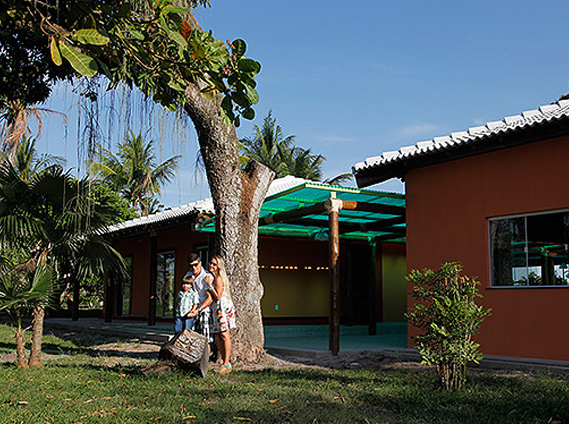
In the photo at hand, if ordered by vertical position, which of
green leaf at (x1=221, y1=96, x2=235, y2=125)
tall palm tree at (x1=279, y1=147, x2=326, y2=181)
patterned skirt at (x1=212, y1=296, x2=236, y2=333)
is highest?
tall palm tree at (x1=279, y1=147, x2=326, y2=181)

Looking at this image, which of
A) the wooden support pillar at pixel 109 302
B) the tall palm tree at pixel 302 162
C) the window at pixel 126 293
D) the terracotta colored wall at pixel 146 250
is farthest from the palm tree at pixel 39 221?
the tall palm tree at pixel 302 162

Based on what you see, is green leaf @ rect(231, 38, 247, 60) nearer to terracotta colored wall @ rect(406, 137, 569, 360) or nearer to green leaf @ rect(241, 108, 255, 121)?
green leaf @ rect(241, 108, 255, 121)

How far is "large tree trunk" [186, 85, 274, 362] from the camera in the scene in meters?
8.30

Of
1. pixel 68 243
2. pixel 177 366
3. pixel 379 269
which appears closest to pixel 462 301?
pixel 177 366

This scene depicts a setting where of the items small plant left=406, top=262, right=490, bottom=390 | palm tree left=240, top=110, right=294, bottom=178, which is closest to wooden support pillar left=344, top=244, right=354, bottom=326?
small plant left=406, top=262, right=490, bottom=390

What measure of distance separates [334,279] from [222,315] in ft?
9.14

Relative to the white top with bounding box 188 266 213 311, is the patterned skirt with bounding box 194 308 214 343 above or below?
below

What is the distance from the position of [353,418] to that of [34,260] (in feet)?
18.4

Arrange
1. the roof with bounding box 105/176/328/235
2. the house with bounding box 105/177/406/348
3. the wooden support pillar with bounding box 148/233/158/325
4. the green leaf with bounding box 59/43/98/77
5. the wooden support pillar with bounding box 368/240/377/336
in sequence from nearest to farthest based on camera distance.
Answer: the green leaf with bounding box 59/43/98/77, the roof with bounding box 105/176/328/235, the house with bounding box 105/177/406/348, the wooden support pillar with bounding box 368/240/377/336, the wooden support pillar with bounding box 148/233/158/325

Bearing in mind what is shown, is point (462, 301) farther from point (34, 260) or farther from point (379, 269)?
point (379, 269)

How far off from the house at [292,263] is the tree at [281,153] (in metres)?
16.4

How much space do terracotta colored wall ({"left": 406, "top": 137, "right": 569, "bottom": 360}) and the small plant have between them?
265 cm

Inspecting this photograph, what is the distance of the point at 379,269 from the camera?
56.1 feet

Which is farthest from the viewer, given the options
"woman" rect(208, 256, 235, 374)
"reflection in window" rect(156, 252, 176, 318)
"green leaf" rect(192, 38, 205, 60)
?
"reflection in window" rect(156, 252, 176, 318)
